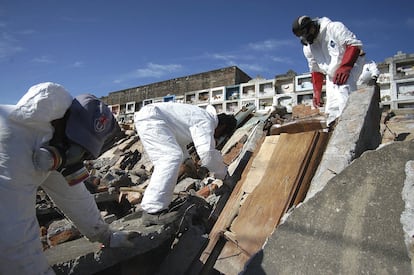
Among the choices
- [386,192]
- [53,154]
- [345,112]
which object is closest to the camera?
[53,154]

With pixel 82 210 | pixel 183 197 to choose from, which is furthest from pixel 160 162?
pixel 82 210

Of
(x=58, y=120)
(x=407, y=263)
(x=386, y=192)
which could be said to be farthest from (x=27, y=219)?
(x=386, y=192)

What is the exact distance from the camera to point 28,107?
1.27 m

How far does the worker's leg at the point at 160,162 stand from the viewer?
2.12m

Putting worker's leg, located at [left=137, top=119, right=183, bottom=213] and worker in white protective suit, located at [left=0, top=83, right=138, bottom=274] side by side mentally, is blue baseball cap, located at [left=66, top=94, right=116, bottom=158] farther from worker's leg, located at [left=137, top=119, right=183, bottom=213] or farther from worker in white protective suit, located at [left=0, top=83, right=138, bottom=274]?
worker's leg, located at [left=137, top=119, right=183, bottom=213]

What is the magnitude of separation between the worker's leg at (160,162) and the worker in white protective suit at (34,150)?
25.6 inches

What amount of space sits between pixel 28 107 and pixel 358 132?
2183mm

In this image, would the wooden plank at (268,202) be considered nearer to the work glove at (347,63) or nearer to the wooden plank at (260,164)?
the wooden plank at (260,164)

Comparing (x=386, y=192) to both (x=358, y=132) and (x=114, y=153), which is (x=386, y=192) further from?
(x=114, y=153)

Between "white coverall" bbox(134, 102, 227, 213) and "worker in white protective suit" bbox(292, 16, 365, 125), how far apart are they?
4.96ft

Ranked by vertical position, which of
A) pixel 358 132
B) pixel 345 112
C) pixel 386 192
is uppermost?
pixel 345 112

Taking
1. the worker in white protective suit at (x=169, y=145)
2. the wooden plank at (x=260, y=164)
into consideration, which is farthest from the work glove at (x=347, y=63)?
→ the worker in white protective suit at (x=169, y=145)

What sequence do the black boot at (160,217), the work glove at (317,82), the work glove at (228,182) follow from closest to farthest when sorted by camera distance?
the black boot at (160,217)
the work glove at (228,182)
the work glove at (317,82)

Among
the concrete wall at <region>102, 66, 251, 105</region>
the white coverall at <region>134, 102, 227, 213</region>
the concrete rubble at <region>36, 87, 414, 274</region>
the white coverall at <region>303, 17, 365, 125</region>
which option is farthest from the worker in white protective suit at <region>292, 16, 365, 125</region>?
the concrete wall at <region>102, 66, 251, 105</region>
